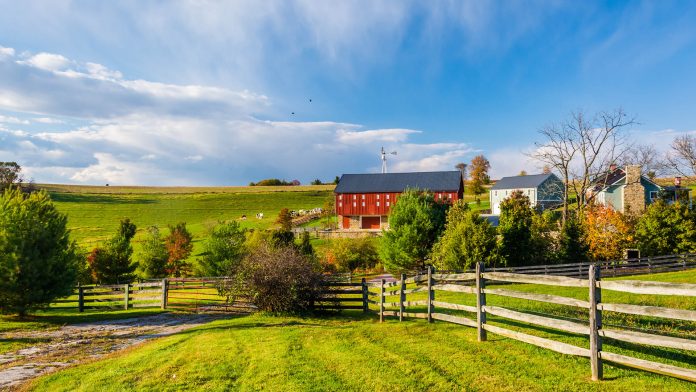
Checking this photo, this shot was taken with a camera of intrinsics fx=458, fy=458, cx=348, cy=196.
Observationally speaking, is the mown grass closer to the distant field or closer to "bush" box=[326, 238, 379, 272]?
"bush" box=[326, 238, 379, 272]

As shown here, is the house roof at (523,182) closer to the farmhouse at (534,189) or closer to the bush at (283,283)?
the farmhouse at (534,189)

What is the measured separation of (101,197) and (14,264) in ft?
295

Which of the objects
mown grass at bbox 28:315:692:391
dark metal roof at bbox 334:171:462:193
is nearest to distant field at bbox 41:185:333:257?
dark metal roof at bbox 334:171:462:193

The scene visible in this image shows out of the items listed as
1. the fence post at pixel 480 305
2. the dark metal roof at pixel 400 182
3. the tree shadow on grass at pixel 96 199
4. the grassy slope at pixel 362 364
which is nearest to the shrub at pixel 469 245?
the grassy slope at pixel 362 364

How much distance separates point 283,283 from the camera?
54.5 feet

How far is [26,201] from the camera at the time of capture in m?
19.3

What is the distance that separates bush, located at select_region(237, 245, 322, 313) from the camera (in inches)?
654

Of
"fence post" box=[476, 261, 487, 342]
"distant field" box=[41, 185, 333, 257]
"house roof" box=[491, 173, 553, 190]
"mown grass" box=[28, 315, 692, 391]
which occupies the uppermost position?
"house roof" box=[491, 173, 553, 190]

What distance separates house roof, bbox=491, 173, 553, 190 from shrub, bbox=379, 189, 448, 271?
141 feet

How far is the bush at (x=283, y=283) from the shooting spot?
54.5 feet

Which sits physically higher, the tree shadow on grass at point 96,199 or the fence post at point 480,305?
the tree shadow on grass at point 96,199

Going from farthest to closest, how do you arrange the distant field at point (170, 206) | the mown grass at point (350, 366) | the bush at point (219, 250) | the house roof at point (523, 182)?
the house roof at point (523, 182), the distant field at point (170, 206), the bush at point (219, 250), the mown grass at point (350, 366)

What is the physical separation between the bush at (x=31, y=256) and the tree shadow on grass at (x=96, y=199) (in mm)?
81041

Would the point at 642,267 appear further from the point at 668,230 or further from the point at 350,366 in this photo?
the point at 350,366
